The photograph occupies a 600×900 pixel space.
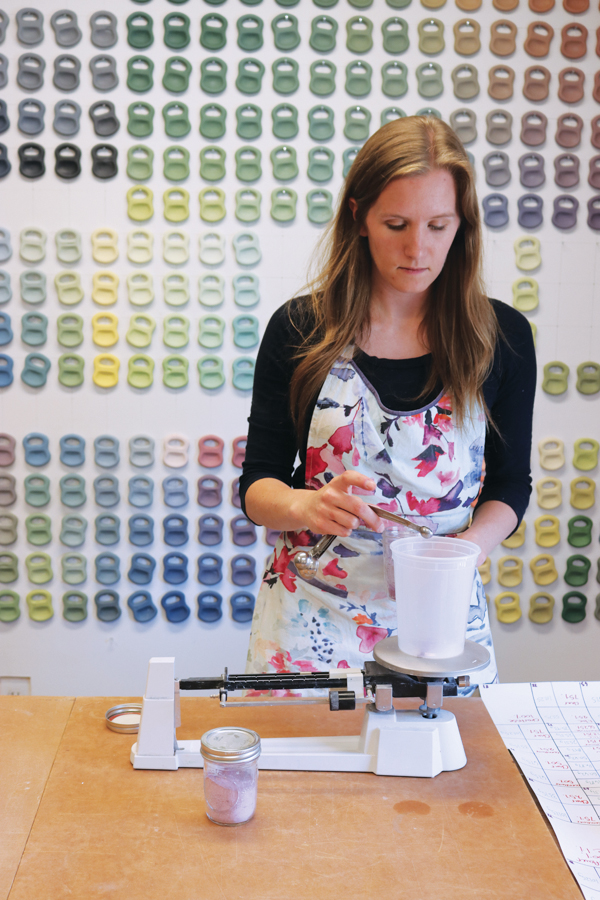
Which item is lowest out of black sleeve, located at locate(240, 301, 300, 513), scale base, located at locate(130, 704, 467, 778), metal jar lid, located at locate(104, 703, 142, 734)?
metal jar lid, located at locate(104, 703, 142, 734)

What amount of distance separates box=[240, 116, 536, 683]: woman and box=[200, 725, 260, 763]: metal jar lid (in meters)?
0.44

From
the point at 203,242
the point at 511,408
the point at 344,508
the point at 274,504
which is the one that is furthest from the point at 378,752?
the point at 203,242

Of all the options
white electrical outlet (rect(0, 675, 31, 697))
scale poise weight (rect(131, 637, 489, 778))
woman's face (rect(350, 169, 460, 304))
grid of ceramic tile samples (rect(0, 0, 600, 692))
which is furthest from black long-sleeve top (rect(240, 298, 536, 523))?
white electrical outlet (rect(0, 675, 31, 697))

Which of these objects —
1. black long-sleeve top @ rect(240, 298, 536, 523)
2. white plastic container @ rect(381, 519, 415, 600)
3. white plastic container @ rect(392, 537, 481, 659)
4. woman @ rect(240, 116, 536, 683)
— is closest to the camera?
white plastic container @ rect(392, 537, 481, 659)

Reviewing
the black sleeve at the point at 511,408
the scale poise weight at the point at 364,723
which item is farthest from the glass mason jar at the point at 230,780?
the black sleeve at the point at 511,408

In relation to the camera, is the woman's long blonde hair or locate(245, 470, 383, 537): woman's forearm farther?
the woman's long blonde hair

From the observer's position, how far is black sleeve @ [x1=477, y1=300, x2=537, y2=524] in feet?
5.34

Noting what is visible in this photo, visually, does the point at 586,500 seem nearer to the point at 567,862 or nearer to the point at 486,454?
the point at 486,454

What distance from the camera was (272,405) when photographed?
163cm

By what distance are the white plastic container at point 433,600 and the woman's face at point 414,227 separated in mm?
556

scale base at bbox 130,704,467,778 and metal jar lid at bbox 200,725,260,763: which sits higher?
metal jar lid at bbox 200,725,260,763

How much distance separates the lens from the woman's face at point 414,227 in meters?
1.42

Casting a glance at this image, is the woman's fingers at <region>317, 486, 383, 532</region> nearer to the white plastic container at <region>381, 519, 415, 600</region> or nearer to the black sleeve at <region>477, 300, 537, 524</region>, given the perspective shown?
the white plastic container at <region>381, 519, 415, 600</region>

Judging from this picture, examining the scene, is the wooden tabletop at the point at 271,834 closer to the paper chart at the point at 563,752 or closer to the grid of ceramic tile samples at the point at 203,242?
the paper chart at the point at 563,752
